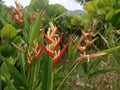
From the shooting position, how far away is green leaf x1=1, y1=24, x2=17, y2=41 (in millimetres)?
1433

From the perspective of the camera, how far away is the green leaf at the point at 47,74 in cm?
92

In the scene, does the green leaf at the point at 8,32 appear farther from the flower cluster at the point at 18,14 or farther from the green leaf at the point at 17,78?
the green leaf at the point at 17,78

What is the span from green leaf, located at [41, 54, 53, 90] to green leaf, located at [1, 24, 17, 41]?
54 centimetres

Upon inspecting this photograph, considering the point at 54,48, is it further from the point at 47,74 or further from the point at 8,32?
the point at 8,32

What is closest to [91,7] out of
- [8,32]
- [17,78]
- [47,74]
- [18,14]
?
[8,32]

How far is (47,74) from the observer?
937 millimetres

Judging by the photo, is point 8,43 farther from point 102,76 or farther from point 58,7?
point 102,76

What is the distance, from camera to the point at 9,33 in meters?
1.46

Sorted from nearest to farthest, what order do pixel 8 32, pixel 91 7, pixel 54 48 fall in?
1. pixel 54 48
2. pixel 8 32
3. pixel 91 7

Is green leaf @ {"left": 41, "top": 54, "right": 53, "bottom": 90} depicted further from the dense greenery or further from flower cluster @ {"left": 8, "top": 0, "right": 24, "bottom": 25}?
flower cluster @ {"left": 8, "top": 0, "right": 24, "bottom": 25}

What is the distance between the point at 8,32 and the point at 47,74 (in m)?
0.57

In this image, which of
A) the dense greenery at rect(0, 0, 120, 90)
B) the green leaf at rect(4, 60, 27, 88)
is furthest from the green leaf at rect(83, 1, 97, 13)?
the green leaf at rect(4, 60, 27, 88)

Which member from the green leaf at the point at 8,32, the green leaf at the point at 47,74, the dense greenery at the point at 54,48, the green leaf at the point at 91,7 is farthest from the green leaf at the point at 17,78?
the green leaf at the point at 91,7

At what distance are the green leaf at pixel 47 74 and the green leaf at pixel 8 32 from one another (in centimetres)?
54
